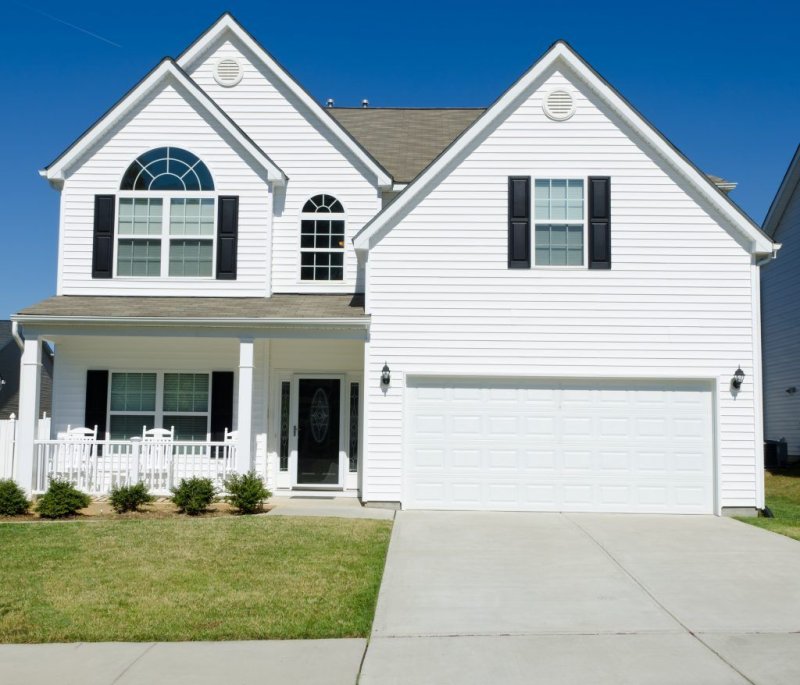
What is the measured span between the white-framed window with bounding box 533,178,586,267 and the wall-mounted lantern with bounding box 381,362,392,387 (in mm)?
3192

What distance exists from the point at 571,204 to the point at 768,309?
1453 cm

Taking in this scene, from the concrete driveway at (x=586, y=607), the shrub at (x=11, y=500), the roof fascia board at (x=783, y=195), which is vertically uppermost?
the roof fascia board at (x=783, y=195)

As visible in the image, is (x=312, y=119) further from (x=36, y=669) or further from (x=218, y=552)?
(x=36, y=669)

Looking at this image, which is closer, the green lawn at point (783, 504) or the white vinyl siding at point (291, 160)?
the green lawn at point (783, 504)

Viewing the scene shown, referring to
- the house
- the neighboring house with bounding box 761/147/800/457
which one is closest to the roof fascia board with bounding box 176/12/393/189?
the house

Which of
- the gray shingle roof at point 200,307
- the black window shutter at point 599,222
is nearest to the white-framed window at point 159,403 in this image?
the gray shingle roof at point 200,307

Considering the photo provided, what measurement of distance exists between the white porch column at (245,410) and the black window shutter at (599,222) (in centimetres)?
613

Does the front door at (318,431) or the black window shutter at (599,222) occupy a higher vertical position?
the black window shutter at (599,222)

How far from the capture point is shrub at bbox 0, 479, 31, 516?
13.6m

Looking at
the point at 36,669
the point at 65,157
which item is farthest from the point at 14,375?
the point at 36,669

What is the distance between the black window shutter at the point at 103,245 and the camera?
16781 millimetres

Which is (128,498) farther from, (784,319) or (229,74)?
(784,319)

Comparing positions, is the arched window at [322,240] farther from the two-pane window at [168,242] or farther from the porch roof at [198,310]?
the two-pane window at [168,242]

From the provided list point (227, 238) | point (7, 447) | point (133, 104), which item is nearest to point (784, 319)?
point (227, 238)
